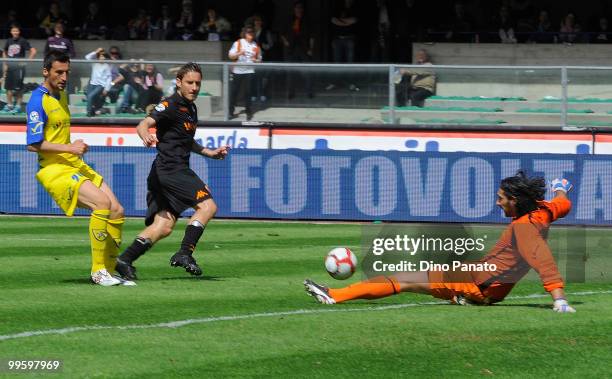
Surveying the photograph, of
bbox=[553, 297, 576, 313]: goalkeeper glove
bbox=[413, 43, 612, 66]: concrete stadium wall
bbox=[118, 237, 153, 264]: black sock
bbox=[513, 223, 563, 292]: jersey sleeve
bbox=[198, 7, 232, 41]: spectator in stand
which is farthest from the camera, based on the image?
bbox=[198, 7, 232, 41]: spectator in stand

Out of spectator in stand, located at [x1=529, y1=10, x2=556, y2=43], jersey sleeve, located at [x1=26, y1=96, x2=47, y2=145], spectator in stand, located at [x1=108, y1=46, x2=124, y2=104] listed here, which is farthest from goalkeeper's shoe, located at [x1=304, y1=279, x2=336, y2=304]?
spectator in stand, located at [x1=529, y1=10, x2=556, y2=43]

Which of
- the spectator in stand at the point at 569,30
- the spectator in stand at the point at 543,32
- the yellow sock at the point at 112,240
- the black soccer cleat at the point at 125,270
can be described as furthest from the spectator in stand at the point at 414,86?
the yellow sock at the point at 112,240

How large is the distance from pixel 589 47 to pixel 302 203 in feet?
34.7

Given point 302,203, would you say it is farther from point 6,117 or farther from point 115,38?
point 115,38

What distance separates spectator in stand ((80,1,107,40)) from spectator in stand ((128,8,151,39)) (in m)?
0.66

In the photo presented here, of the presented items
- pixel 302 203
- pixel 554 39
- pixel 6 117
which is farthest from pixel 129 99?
pixel 554 39

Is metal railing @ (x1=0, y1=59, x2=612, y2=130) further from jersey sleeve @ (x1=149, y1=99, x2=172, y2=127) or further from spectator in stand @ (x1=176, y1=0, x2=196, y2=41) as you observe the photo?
jersey sleeve @ (x1=149, y1=99, x2=172, y2=127)

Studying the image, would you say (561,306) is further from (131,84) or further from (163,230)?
(131,84)

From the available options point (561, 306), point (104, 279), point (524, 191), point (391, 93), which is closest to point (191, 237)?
point (104, 279)

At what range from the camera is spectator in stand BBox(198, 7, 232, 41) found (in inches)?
1122

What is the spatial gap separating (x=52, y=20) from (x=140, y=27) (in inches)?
90.1

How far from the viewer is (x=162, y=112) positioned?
11570 millimetres

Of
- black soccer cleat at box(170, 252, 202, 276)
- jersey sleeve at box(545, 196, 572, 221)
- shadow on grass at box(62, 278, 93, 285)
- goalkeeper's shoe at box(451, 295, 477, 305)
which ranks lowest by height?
shadow on grass at box(62, 278, 93, 285)

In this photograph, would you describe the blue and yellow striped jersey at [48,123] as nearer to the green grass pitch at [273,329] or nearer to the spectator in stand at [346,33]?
the green grass pitch at [273,329]
